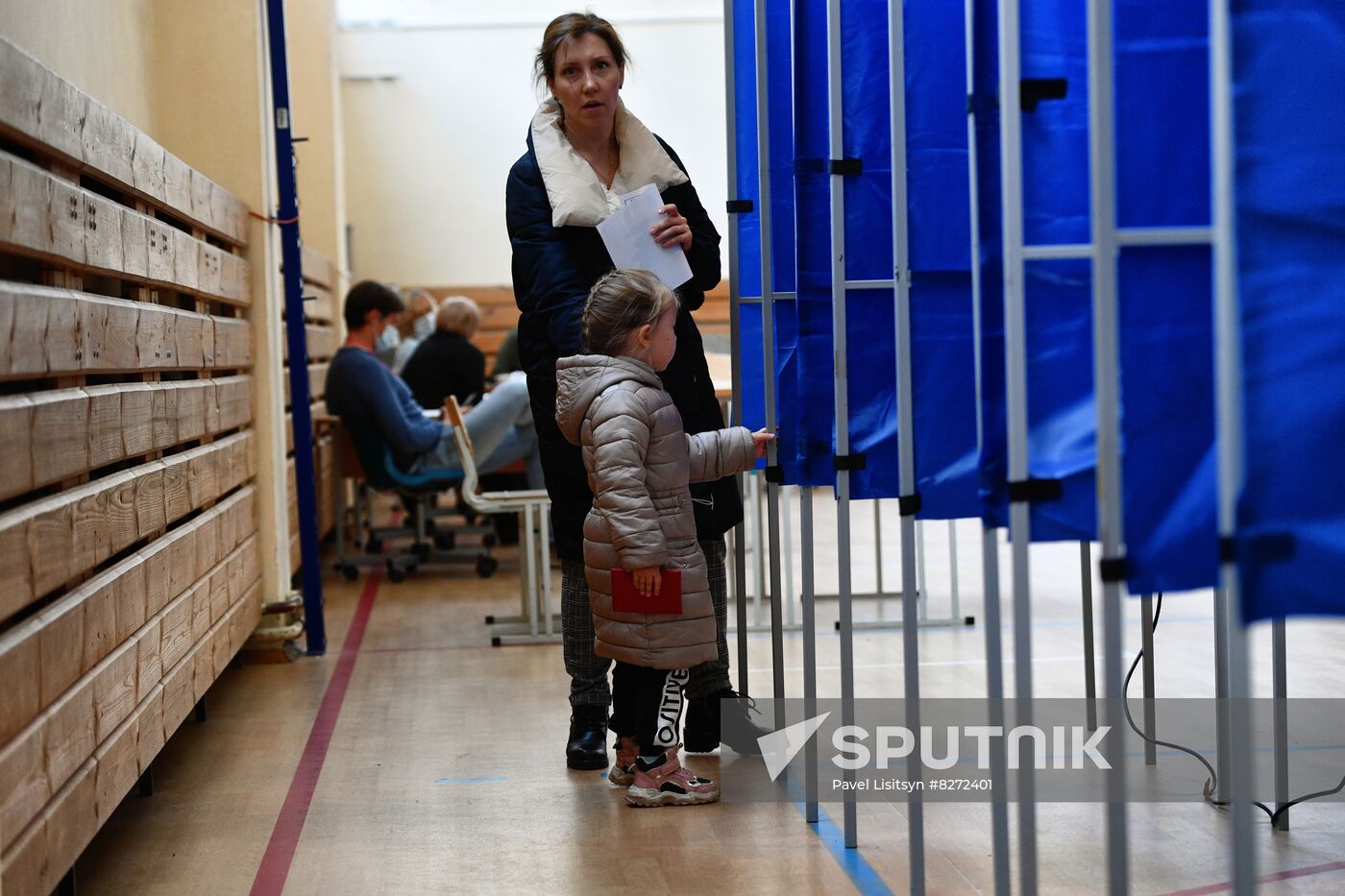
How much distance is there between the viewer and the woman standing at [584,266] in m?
3.29

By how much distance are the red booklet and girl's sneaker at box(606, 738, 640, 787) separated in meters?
0.40

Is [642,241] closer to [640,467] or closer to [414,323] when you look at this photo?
[640,467]

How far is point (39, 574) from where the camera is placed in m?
2.24

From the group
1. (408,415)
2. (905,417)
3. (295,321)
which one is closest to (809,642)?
(905,417)

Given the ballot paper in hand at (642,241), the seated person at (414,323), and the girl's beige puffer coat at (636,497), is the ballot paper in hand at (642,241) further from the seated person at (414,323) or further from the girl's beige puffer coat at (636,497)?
the seated person at (414,323)

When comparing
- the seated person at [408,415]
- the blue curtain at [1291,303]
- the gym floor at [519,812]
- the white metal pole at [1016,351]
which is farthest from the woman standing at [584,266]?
the seated person at [408,415]

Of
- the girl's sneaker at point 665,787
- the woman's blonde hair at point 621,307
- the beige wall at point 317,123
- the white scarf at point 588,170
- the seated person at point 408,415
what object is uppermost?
the beige wall at point 317,123

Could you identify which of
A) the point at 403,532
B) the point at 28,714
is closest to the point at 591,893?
the point at 28,714

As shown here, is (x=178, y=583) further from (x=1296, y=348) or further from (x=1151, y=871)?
(x=1296, y=348)

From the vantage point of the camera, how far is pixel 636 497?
287 cm

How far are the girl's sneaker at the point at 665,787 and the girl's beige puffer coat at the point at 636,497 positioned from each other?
0.27 meters

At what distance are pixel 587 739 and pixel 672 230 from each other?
1.18 meters

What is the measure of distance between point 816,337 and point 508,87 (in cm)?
907

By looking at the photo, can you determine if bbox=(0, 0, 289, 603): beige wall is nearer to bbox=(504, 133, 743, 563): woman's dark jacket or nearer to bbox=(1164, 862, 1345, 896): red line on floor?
bbox=(504, 133, 743, 563): woman's dark jacket
